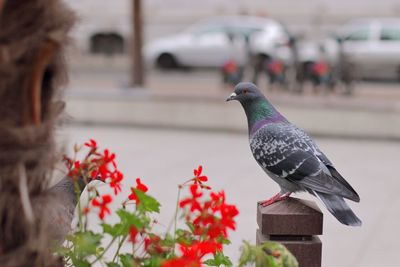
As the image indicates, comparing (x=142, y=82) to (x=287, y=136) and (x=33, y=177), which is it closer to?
(x=287, y=136)

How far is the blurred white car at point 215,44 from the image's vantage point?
22453mm

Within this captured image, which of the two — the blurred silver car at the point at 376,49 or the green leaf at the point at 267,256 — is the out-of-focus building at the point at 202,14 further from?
the green leaf at the point at 267,256

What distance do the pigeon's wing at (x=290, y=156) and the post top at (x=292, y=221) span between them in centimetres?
17

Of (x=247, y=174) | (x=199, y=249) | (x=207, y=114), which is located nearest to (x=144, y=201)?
(x=199, y=249)

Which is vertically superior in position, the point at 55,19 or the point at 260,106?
the point at 55,19

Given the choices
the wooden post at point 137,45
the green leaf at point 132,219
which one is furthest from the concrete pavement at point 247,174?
the green leaf at point 132,219

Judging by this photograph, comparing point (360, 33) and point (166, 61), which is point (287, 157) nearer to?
point (360, 33)

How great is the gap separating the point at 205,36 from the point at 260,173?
1428 centimetres

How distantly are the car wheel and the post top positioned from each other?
20.6 metres

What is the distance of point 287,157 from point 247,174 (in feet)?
19.7

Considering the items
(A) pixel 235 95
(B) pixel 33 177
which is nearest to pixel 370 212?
(A) pixel 235 95

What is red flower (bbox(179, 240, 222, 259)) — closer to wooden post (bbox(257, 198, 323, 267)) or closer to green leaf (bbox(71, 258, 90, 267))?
green leaf (bbox(71, 258, 90, 267))

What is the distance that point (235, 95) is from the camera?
11.5ft

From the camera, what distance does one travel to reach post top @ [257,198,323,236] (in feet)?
10.3
